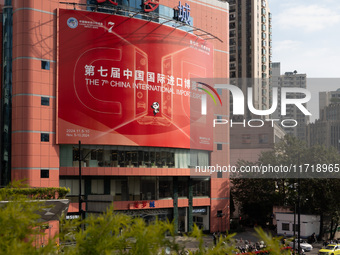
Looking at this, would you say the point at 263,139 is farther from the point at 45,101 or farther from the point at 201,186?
the point at 45,101

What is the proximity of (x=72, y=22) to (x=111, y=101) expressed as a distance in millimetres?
9941

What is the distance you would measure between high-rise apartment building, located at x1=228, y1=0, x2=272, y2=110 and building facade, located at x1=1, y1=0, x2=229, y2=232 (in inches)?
2240

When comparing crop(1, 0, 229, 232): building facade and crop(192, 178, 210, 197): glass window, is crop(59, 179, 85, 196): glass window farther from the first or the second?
crop(192, 178, 210, 197): glass window

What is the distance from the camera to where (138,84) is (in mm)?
62688

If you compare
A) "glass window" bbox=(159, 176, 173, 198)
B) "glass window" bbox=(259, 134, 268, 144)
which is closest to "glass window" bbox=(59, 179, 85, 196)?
"glass window" bbox=(159, 176, 173, 198)

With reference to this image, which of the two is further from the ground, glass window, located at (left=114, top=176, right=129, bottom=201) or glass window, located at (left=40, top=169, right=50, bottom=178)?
glass window, located at (left=40, top=169, right=50, bottom=178)

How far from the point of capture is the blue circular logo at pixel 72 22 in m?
59.4

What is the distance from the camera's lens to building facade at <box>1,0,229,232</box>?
57.5m

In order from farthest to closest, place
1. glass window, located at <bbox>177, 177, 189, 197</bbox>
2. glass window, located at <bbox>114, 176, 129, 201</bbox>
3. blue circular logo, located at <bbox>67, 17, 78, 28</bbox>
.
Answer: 1. glass window, located at <bbox>177, 177, 189, 197</bbox>
2. glass window, located at <bbox>114, 176, 129, 201</bbox>
3. blue circular logo, located at <bbox>67, 17, 78, 28</bbox>

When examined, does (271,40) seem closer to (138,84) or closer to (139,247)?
(138,84)

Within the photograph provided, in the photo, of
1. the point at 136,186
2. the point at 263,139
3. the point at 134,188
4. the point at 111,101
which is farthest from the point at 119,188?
the point at 263,139

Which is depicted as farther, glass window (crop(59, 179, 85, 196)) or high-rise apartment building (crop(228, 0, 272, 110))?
high-rise apartment building (crop(228, 0, 272, 110))

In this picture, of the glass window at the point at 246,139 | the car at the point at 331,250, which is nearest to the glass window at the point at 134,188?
the car at the point at 331,250

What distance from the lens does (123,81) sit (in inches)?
2422
